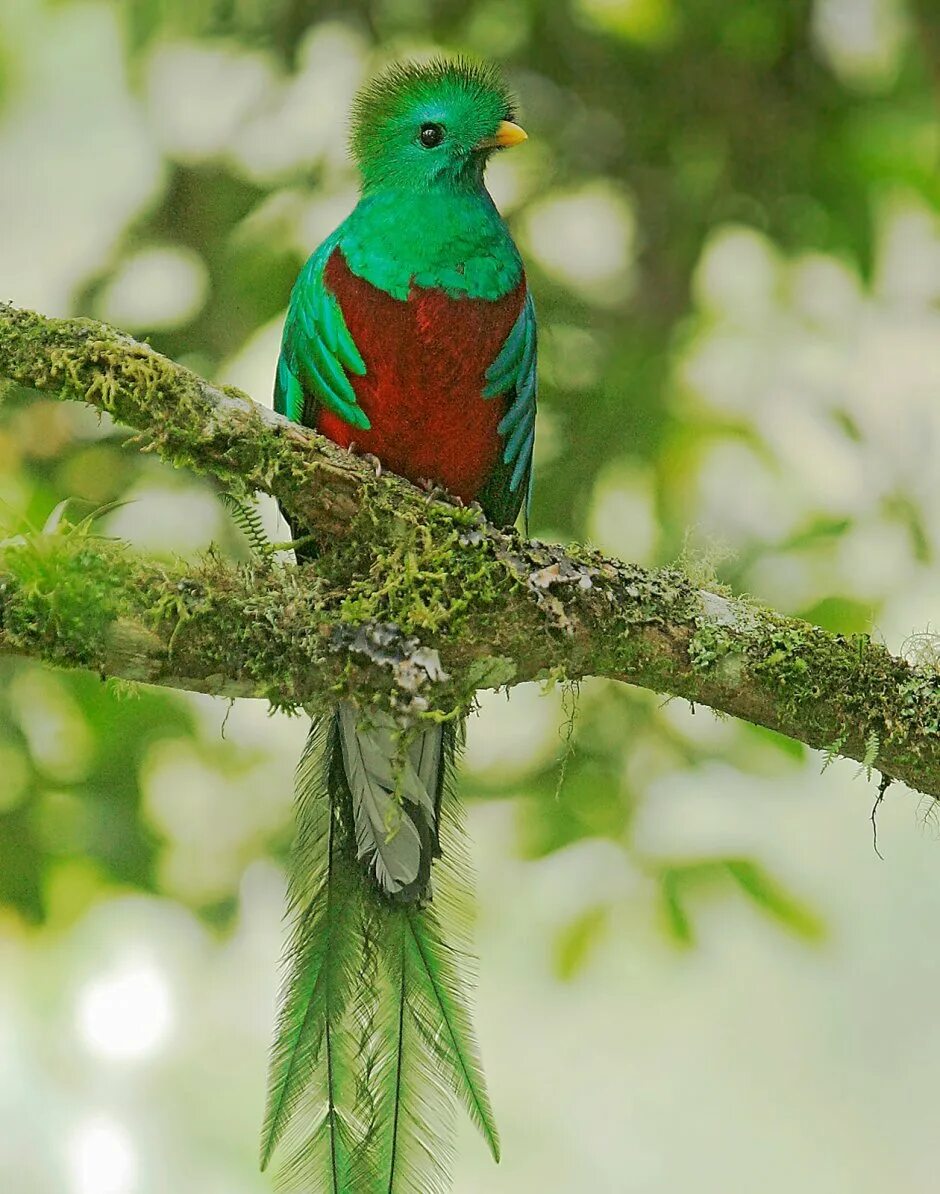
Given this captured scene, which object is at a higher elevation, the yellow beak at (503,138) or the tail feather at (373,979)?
the yellow beak at (503,138)

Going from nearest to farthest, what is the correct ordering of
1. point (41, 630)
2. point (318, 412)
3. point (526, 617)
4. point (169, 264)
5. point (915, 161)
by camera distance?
point (41, 630) < point (526, 617) < point (318, 412) < point (915, 161) < point (169, 264)

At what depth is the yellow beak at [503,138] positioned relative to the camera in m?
2.91

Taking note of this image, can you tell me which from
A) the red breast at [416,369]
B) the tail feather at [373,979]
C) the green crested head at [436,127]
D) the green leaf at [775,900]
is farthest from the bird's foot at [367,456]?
the green leaf at [775,900]

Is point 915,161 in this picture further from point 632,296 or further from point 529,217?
point 529,217

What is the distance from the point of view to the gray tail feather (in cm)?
259

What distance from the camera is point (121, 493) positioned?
3482mm

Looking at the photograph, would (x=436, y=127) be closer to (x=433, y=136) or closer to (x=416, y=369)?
(x=433, y=136)

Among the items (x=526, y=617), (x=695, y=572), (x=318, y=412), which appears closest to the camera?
(x=526, y=617)

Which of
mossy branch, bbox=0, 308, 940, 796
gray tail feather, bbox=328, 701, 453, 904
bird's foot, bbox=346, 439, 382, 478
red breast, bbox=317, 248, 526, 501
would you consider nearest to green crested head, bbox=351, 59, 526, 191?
red breast, bbox=317, 248, 526, 501

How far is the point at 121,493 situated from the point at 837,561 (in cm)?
182

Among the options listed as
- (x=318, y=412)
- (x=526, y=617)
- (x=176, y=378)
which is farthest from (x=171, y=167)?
(x=526, y=617)

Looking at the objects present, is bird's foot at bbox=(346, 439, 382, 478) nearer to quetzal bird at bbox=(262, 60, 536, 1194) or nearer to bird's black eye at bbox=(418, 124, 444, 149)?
quetzal bird at bbox=(262, 60, 536, 1194)

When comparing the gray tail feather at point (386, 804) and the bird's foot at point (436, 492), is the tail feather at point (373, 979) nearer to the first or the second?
the gray tail feather at point (386, 804)

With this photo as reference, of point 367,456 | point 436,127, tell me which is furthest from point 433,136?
point 367,456
